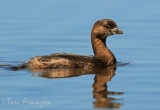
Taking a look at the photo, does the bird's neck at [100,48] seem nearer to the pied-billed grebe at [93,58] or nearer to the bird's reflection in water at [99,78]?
the pied-billed grebe at [93,58]

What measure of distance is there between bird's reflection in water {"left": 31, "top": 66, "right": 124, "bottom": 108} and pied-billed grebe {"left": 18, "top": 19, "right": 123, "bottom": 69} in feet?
0.73

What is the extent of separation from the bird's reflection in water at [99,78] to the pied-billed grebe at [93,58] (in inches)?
8.8

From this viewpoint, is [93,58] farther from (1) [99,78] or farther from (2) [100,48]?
(1) [99,78]

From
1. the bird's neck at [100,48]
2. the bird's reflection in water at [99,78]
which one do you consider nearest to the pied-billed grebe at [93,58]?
the bird's neck at [100,48]

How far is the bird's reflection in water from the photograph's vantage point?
556 inches

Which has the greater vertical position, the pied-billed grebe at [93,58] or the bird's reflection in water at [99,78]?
the pied-billed grebe at [93,58]

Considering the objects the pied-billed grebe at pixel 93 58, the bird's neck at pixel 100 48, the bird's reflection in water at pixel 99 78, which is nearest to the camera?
the bird's reflection in water at pixel 99 78

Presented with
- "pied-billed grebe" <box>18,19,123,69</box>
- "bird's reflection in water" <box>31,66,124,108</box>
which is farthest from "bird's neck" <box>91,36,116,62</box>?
"bird's reflection in water" <box>31,66,124,108</box>

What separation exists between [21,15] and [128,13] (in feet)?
10.8

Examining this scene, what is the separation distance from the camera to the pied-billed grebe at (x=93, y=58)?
58.6 feet

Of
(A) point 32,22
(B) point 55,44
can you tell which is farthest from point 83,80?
(A) point 32,22

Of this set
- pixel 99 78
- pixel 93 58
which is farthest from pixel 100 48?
pixel 99 78

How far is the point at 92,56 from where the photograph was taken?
18484 millimetres

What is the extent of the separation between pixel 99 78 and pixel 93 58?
4.90ft
